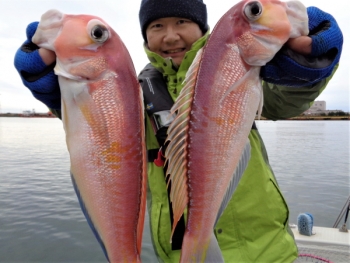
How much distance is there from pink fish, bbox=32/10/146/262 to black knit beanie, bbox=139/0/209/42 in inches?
34.8

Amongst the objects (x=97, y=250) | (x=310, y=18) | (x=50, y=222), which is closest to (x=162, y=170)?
(x=310, y=18)

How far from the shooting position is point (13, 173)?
1323 centimetres

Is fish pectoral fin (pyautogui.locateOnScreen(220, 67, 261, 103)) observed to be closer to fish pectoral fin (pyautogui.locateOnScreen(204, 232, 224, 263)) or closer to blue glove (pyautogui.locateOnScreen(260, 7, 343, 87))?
blue glove (pyautogui.locateOnScreen(260, 7, 343, 87))

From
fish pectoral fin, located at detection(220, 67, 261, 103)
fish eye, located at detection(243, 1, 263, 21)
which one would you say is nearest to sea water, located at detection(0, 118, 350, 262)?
fish pectoral fin, located at detection(220, 67, 261, 103)

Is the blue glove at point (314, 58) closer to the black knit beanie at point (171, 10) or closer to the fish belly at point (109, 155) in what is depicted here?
the fish belly at point (109, 155)

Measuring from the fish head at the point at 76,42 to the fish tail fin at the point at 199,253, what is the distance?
1092 mm

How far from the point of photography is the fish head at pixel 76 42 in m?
1.67

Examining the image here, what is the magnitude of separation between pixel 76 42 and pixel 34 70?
0.36 m

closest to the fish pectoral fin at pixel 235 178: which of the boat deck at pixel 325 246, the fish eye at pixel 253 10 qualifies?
the fish eye at pixel 253 10

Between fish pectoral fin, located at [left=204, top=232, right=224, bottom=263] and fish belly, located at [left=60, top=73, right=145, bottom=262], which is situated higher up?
fish belly, located at [left=60, top=73, right=145, bottom=262]

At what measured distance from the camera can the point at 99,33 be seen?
5.53ft

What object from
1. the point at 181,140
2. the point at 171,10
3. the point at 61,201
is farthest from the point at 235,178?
the point at 61,201

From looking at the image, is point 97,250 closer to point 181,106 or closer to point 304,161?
point 181,106

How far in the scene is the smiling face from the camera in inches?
96.6
